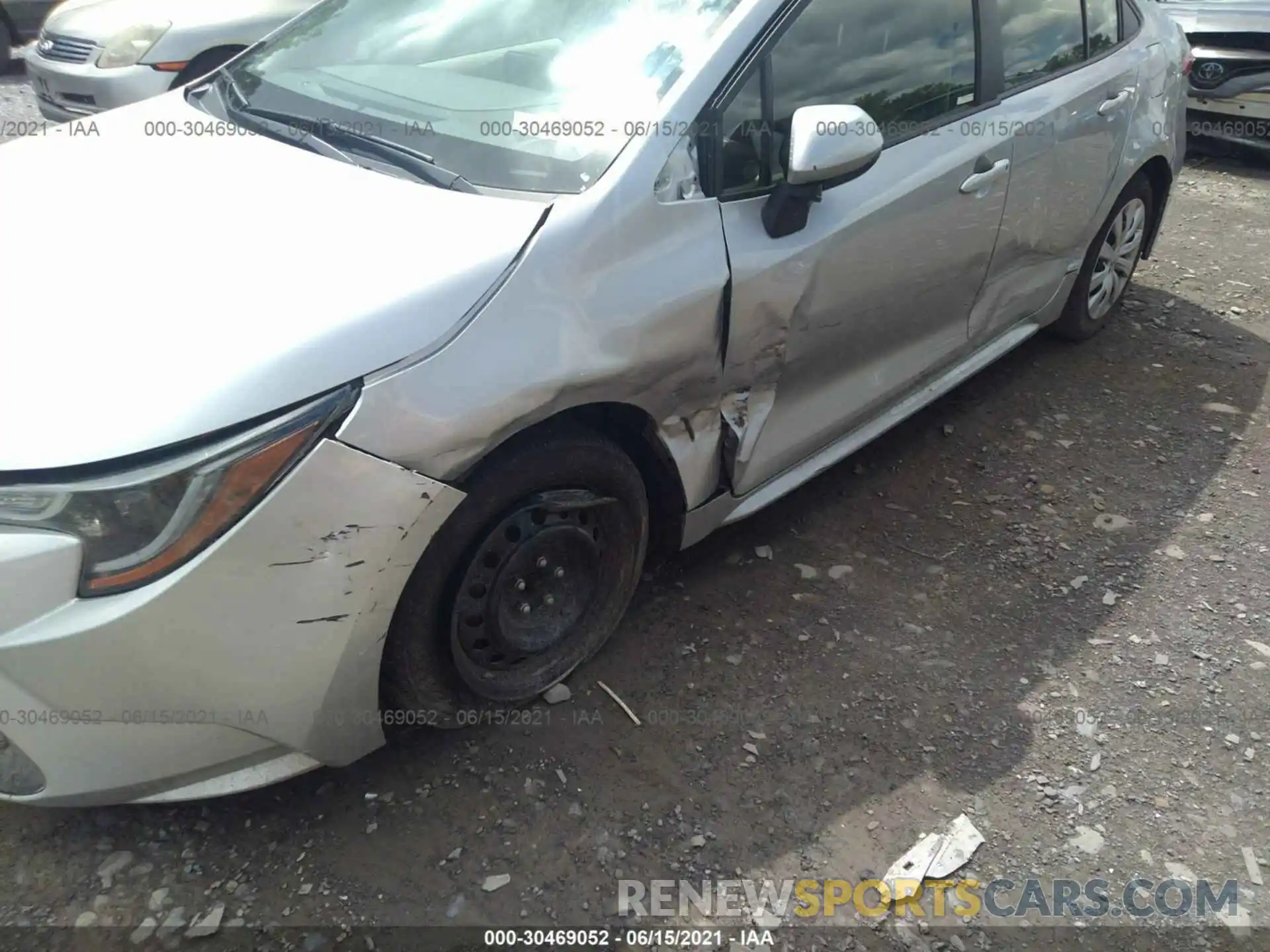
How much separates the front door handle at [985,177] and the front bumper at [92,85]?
4486 millimetres

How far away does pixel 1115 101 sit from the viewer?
3.61 metres

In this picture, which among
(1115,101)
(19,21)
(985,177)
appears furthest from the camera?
(19,21)

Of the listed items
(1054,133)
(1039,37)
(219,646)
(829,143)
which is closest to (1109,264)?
(1054,133)

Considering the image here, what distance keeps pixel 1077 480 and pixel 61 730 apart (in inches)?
123

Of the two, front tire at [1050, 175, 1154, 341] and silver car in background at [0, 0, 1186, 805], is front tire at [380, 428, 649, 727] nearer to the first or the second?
silver car in background at [0, 0, 1186, 805]

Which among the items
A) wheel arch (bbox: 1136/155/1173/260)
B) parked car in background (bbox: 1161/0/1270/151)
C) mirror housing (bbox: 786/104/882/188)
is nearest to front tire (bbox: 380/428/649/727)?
mirror housing (bbox: 786/104/882/188)

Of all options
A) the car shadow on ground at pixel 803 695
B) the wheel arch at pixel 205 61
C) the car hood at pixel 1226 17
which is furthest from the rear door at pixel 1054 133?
the wheel arch at pixel 205 61

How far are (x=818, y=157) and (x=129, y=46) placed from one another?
188 inches

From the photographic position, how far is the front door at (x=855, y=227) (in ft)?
7.83

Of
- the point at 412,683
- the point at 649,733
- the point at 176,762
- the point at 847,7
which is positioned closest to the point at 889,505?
the point at 649,733

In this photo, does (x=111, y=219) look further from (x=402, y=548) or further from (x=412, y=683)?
(x=412, y=683)

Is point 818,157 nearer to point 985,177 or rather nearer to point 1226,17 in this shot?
point 985,177

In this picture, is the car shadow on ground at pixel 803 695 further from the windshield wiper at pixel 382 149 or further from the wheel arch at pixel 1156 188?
the windshield wiper at pixel 382 149

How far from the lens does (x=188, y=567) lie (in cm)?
168
